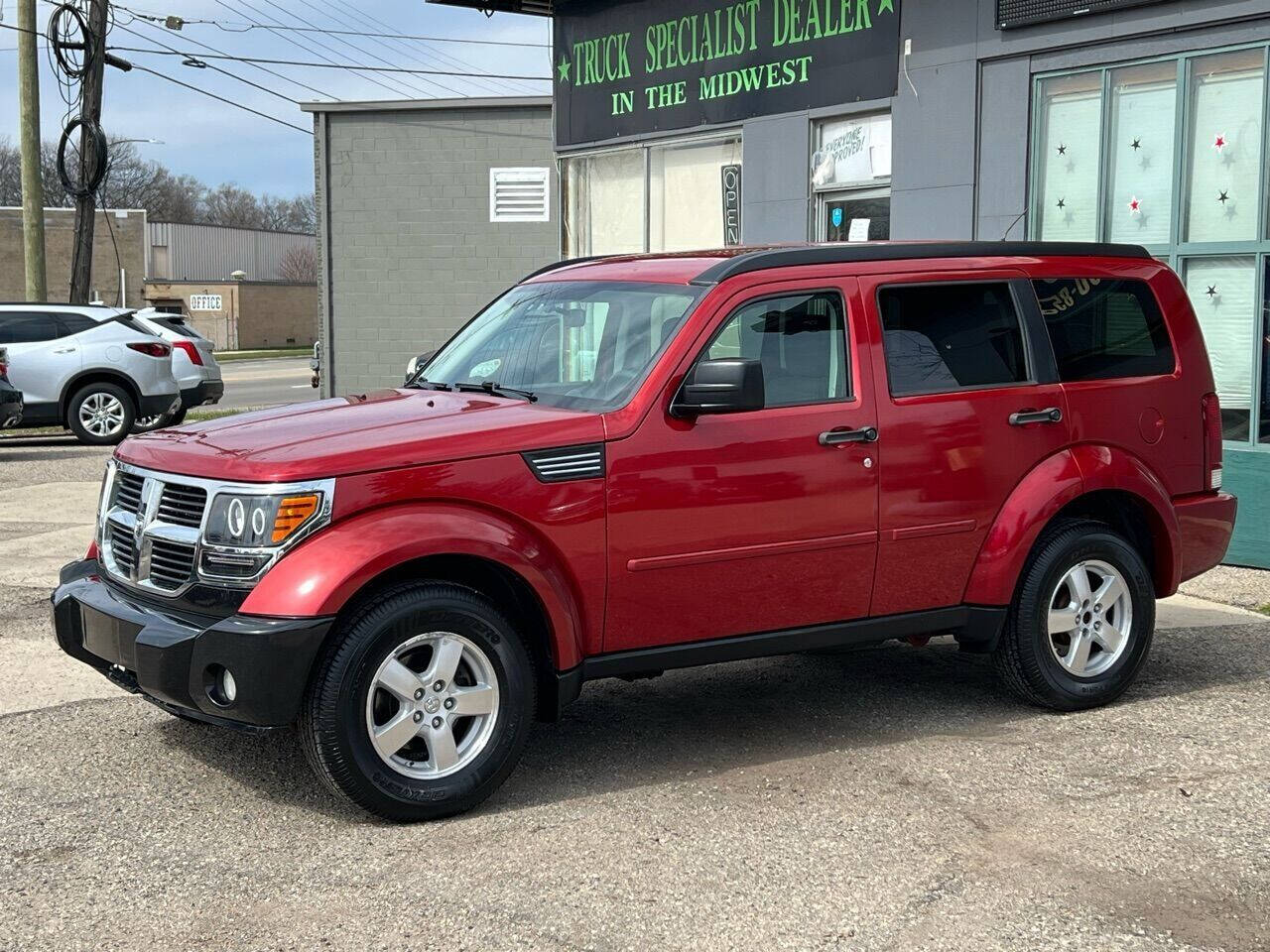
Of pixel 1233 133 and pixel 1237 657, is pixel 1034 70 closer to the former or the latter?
pixel 1233 133

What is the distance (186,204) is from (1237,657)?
355 ft

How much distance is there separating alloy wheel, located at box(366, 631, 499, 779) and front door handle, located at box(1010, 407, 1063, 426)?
2432 mm

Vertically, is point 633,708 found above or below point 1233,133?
below

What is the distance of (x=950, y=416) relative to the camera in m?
5.88

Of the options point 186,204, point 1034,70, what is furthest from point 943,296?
point 186,204

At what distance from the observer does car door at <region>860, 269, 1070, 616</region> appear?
578 centimetres

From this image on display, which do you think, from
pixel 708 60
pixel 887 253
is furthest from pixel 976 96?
pixel 887 253

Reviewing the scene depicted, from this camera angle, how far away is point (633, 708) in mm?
6363

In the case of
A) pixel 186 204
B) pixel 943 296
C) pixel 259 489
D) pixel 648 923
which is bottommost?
pixel 648 923

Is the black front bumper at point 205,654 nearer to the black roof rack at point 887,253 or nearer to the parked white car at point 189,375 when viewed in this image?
the black roof rack at point 887,253

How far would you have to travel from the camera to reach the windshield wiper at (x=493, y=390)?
5594 millimetres

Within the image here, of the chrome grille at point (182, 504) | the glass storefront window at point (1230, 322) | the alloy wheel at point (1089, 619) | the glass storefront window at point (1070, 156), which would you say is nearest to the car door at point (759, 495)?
the alloy wheel at point (1089, 619)

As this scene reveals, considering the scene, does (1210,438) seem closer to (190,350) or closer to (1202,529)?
(1202,529)

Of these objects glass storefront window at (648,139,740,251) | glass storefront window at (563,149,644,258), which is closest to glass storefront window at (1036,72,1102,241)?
glass storefront window at (648,139,740,251)
